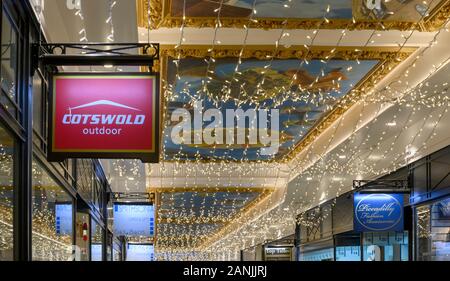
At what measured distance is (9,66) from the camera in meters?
5.01

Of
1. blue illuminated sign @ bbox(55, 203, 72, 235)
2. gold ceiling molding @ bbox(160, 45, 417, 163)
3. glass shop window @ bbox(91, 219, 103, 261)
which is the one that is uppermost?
gold ceiling molding @ bbox(160, 45, 417, 163)

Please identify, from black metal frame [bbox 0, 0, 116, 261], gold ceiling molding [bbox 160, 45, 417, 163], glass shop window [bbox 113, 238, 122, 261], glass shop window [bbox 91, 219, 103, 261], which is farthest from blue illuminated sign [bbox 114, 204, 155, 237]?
black metal frame [bbox 0, 0, 116, 261]

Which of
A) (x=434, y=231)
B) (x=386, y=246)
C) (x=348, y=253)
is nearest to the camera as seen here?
(x=434, y=231)

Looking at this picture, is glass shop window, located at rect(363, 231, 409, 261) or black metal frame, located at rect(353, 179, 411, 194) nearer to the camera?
black metal frame, located at rect(353, 179, 411, 194)

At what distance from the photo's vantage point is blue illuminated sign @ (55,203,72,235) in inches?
312

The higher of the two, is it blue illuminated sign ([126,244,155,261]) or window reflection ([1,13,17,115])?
window reflection ([1,13,17,115])

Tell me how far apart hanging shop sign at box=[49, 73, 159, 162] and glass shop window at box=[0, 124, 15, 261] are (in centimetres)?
38

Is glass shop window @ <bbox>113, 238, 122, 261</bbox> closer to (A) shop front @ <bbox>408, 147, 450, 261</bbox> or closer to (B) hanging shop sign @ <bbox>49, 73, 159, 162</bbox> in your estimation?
(A) shop front @ <bbox>408, 147, 450, 261</bbox>

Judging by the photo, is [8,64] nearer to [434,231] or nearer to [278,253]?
[434,231]

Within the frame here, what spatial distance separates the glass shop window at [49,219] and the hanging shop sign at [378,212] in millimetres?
5272

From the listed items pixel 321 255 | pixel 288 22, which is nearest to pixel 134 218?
pixel 321 255

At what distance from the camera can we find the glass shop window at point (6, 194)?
4.73 m

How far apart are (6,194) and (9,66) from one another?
890 millimetres

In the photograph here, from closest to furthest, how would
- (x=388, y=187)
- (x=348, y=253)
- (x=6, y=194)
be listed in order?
(x=6, y=194) < (x=388, y=187) < (x=348, y=253)
